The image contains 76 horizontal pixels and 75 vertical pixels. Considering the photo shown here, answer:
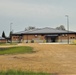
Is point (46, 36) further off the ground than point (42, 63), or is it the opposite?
point (46, 36)

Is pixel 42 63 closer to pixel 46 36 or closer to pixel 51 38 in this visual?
pixel 46 36

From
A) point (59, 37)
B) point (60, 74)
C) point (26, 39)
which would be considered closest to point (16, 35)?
point (26, 39)

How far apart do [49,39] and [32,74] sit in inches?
3797

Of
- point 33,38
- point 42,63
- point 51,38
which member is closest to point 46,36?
point 51,38

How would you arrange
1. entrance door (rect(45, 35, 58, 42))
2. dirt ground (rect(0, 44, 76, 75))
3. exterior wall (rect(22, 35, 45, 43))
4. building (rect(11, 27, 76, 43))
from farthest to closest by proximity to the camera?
entrance door (rect(45, 35, 58, 42)) → exterior wall (rect(22, 35, 45, 43)) → building (rect(11, 27, 76, 43)) → dirt ground (rect(0, 44, 76, 75))

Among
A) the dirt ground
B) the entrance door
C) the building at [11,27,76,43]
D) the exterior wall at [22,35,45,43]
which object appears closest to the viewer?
the dirt ground

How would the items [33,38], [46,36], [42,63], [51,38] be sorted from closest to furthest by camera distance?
[42,63], [33,38], [46,36], [51,38]

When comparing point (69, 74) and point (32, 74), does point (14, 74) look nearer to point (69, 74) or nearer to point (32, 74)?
point (32, 74)

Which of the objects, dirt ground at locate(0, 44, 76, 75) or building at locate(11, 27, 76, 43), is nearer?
dirt ground at locate(0, 44, 76, 75)

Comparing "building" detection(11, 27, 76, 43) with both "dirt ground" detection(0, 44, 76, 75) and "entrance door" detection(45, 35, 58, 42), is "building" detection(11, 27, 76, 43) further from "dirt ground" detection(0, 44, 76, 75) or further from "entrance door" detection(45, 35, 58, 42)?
"dirt ground" detection(0, 44, 76, 75)

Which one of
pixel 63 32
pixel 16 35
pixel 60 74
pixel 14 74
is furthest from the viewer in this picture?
pixel 16 35

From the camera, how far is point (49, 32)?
107125 mm

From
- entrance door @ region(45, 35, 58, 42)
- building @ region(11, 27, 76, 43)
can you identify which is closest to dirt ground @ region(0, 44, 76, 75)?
building @ region(11, 27, 76, 43)

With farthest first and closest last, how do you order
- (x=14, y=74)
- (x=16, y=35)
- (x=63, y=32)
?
(x=16, y=35)
(x=63, y=32)
(x=14, y=74)
